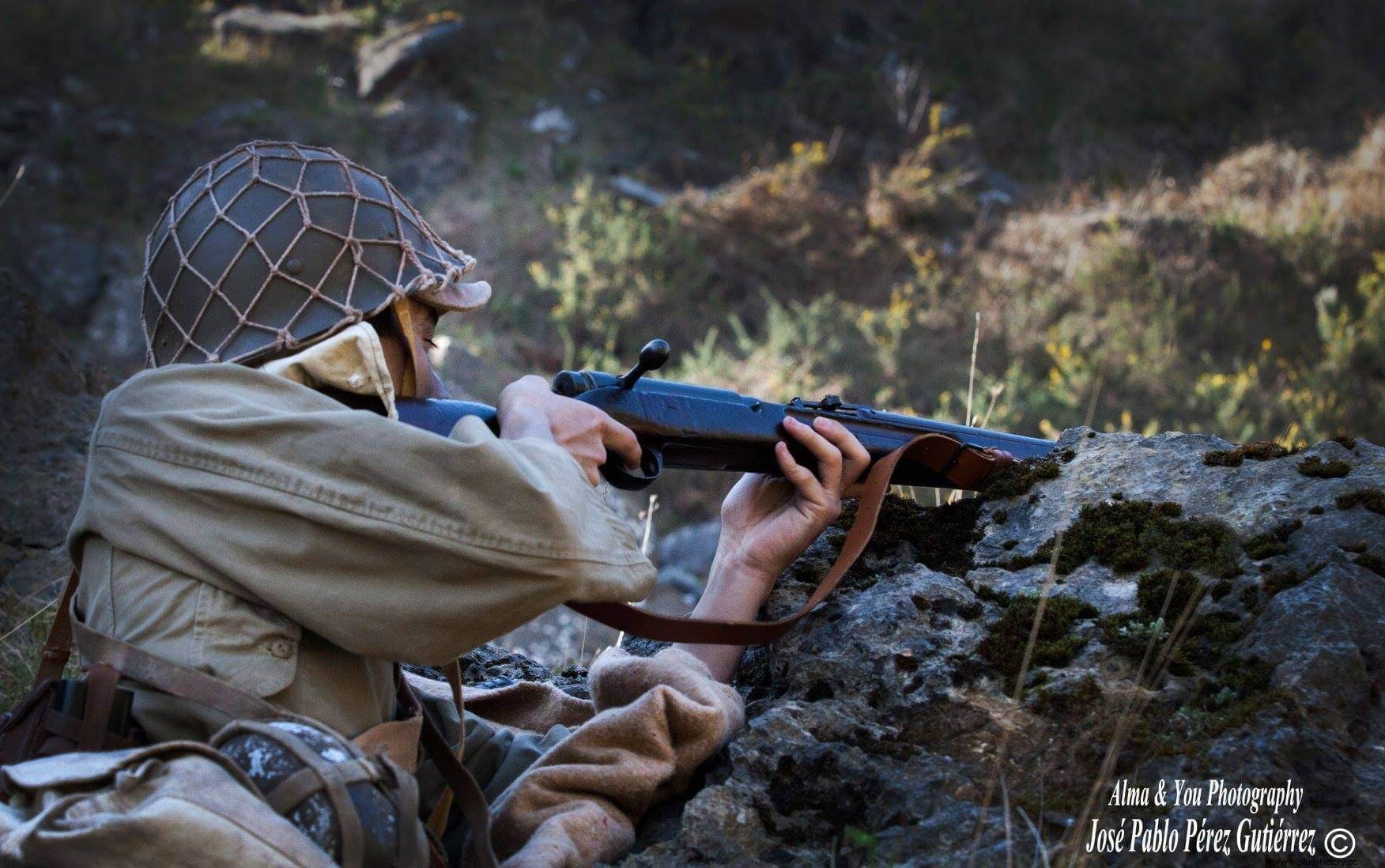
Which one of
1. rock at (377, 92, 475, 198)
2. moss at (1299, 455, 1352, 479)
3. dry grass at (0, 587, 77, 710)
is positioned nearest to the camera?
moss at (1299, 455, 1352, 479)

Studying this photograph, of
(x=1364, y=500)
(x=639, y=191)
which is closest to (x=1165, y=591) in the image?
(x=1364, y=500)

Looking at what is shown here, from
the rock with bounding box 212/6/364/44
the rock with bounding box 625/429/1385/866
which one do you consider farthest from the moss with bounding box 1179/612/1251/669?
the rock with bounding box 212/6/364/44

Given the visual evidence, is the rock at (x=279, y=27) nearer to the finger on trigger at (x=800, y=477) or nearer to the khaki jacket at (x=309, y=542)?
the finger on trigger at (x=800, y=477)

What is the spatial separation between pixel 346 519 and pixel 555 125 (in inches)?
582

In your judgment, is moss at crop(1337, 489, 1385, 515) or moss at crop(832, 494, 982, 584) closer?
moss at crop(1337, 489, 1385, 515)

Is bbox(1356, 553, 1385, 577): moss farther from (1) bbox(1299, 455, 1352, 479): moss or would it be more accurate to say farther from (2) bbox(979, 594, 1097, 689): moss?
(2) bbox(979, 594, 1097, 689): moss

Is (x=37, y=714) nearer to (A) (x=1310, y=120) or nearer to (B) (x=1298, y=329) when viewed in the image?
(B) (x=1298, y=329)

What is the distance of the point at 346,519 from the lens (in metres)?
1.92

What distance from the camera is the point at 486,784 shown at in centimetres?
267

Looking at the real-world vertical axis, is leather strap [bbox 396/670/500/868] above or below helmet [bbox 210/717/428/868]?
below

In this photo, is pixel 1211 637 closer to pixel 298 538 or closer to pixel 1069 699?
pixel 1069 699

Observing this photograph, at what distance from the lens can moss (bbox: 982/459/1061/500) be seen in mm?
2998

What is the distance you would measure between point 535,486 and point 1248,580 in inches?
58.6

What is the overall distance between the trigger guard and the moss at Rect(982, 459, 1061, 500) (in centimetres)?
91
